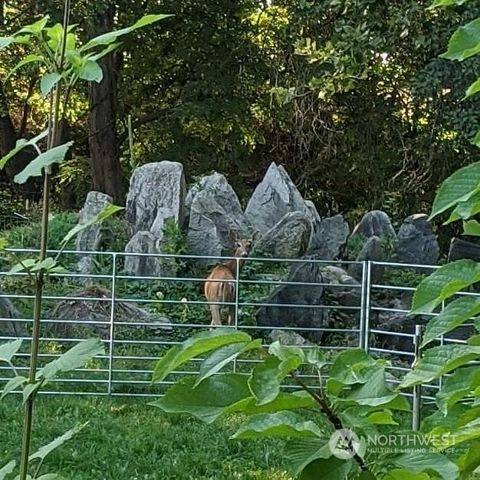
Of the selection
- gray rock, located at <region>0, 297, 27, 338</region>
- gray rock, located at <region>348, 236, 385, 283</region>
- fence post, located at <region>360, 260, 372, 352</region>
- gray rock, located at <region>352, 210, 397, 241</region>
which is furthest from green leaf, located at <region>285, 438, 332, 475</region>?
gray rock, located at <region>352, 210, 397, 241</region>

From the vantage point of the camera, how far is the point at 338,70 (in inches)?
242

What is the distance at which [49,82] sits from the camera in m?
0.71

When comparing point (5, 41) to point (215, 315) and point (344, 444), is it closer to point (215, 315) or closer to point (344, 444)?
point (344, 444)

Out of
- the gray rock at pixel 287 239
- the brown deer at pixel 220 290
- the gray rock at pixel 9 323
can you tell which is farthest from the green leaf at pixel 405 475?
the gray rock at pixel 287 239

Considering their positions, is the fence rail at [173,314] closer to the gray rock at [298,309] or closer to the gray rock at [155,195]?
the gray rock at [298,309]

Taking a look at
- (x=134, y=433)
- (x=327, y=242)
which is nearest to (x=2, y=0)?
(x=327, y=242)

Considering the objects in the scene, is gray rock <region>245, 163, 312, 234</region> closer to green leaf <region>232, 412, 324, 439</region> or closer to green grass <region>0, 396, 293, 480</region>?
green grass <region>0, 396, 293, 480</region>

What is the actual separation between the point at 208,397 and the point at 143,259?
6769mm

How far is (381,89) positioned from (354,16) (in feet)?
17.0

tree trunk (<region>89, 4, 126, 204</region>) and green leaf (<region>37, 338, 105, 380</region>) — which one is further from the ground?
tree trunk (<region>89, 4, 126, 204</region>)

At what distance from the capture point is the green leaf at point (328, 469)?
541 mm

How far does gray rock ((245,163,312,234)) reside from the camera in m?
8.38

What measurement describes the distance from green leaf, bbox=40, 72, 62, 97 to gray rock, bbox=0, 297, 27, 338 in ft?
16.0

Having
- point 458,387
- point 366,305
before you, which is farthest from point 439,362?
point 366,305
